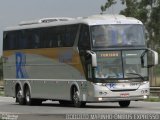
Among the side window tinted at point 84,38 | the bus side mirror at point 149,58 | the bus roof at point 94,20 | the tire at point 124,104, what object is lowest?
the tire at point 124,104

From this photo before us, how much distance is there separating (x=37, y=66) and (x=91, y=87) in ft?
17.6

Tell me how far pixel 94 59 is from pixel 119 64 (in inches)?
42.9

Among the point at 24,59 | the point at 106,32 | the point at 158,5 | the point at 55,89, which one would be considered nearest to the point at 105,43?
the point at 106,32

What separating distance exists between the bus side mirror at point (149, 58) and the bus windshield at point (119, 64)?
0.57 ft

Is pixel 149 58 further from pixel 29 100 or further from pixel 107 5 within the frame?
pixel 107 5

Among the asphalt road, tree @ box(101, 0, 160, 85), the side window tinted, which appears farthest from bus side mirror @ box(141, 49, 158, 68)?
tree @ box(101, 0, 160, 85)

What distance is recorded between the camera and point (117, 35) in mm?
27688

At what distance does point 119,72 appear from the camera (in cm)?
2750

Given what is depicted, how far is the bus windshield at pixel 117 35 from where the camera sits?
2741 cm

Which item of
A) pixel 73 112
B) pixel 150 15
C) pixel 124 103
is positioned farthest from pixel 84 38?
pixel 150 15

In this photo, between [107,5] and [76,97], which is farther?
[107,5]

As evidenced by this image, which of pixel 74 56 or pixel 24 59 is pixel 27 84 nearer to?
pixel 24 59

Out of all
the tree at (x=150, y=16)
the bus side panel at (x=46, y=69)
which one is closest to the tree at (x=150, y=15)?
the tree at (x=150, y=16)

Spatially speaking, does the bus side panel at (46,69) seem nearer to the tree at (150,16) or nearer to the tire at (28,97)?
the tire at (28,97)
